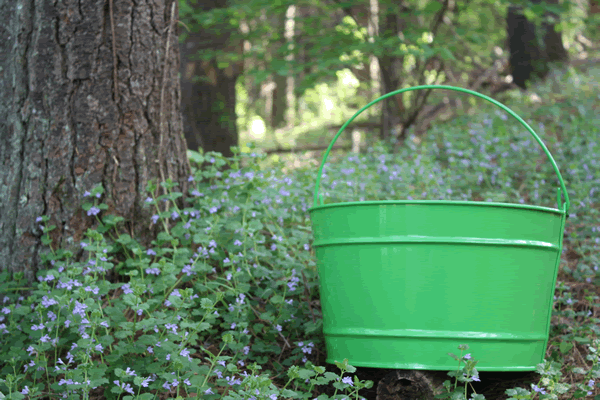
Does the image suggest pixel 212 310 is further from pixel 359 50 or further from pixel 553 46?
pixel 553 46

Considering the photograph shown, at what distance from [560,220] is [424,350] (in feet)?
2.10

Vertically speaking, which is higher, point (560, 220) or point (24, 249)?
point (560, 220)

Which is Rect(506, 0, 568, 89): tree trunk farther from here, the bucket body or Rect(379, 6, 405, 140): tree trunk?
the bucket body

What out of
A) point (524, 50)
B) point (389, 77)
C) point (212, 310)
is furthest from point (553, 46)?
point (212, 310)

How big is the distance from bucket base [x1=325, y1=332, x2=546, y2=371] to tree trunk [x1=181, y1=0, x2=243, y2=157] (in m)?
3.78

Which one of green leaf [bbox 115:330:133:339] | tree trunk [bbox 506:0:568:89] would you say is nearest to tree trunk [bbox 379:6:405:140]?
tree trunk [bbox 506:0:568:89]

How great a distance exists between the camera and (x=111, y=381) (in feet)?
5.56

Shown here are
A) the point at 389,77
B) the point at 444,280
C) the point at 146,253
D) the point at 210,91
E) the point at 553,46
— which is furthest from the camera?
the point at 553,46

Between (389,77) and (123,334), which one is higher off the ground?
(389,77)

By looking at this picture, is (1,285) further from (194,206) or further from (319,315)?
(319,315)

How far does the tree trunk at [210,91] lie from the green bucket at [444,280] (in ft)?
12.3

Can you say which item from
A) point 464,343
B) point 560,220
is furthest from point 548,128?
point 464,343

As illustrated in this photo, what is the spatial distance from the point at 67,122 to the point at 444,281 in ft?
5.51

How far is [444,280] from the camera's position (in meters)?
1.57
